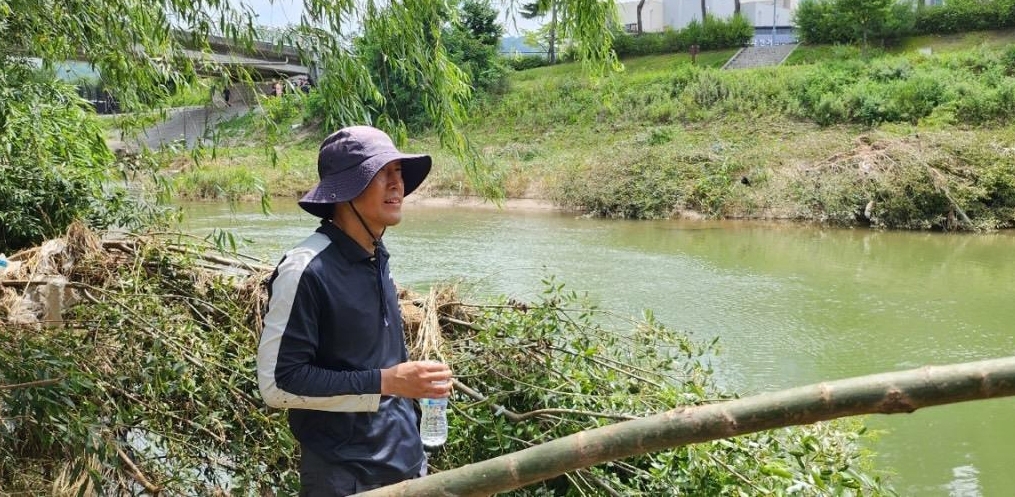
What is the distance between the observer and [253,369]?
327 cm

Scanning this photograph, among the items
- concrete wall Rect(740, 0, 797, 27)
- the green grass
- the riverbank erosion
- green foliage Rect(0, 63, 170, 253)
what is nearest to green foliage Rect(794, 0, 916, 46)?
the green grass

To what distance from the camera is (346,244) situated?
195cm

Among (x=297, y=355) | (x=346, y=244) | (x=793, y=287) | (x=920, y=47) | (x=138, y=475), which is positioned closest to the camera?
(x=297, y=355)

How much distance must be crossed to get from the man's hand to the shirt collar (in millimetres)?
256

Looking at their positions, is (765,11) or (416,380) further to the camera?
(765,11)

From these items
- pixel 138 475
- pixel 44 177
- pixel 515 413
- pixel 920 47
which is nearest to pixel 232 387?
pixel 138 475

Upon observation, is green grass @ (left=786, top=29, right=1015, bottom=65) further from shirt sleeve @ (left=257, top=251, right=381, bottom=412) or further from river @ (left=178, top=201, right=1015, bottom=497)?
shirt sleeve @ (left=257, top=251, right=381, bottom=412)

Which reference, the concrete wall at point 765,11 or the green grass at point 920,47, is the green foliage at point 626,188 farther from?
the concrete wall at point 765,11

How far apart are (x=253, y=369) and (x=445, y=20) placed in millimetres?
2096

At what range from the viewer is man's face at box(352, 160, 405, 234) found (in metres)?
2.01

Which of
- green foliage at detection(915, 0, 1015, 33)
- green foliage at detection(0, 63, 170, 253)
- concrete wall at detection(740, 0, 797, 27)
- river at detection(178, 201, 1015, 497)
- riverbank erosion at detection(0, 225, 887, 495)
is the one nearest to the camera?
riverbank erosion at detection(0, 225, 887, 495)

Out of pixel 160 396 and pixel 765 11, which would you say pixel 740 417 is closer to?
pixel 160 396

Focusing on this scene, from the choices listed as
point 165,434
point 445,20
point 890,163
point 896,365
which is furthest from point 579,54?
point 890,163

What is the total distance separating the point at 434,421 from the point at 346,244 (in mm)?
477
